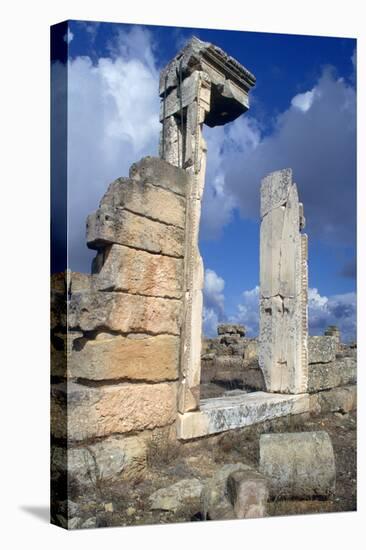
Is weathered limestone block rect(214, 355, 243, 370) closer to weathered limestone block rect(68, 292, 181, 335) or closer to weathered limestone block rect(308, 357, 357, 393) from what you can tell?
weathered limestone block rect(308, 357, 357, 393)

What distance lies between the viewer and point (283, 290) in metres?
8.30

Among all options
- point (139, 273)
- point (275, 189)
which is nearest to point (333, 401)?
point (275, 189)

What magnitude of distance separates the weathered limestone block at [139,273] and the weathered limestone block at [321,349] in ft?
11.0

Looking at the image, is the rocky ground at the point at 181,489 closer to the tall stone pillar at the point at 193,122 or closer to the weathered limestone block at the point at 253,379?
the tall stone pillar at the point at 193,122

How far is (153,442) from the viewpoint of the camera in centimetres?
551

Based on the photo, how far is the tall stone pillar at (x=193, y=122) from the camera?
19.7 ft

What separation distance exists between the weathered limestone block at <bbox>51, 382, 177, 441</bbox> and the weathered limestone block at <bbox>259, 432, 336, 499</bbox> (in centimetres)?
106

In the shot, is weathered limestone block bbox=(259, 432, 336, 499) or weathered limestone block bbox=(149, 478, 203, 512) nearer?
weathered limestone block bbox=(149, 478, 203, 512)

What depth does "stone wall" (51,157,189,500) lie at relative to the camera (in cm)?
491

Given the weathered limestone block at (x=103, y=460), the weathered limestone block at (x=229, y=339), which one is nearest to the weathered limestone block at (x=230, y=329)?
the weathered limestone block at (x=229, y=339)

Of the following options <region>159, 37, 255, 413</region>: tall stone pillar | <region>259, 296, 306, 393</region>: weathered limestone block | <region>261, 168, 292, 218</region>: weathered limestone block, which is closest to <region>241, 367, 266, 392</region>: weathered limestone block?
<region>259, 296, 306, 393</region>: weathered limestone block

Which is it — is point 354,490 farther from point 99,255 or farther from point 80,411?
point 99,255

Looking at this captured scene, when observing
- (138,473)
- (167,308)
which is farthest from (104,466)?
(167,308)

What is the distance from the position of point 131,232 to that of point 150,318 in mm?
818
